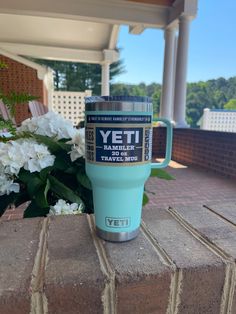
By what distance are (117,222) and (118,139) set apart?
0.17 m

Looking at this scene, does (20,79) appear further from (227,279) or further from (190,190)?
(227,279)

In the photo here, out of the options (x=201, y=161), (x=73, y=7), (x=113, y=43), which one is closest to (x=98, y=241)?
(x=201, y=161)

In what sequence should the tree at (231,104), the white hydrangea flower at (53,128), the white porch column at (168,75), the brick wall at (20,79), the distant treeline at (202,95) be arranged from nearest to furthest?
1. the white hydrangea flower at (53,128)
2. the white porch column at (168,75)
3. the brick wall at (20,79)
4. the tree at (231,104)
5. the distant treeline at (202,95)

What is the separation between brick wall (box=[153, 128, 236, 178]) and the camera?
3728 millimetres

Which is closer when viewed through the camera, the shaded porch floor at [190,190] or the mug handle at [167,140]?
the mug handle at [167,140]

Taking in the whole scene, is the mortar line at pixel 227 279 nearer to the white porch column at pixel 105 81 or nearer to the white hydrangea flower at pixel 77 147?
the white hydrangea flower at pixel 77 147

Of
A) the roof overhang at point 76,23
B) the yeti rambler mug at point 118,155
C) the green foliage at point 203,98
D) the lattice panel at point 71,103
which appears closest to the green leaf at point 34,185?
the yeti rambler mug at point 118,155

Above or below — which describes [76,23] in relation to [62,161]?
above

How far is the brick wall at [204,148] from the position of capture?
3.73 metres

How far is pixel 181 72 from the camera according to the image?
4859 mm

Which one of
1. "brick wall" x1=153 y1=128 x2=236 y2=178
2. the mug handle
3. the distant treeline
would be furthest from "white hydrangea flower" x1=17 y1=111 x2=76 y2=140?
the distant treeline

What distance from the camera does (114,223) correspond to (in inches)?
19.9

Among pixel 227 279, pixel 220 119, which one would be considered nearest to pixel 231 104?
pixel 220 119

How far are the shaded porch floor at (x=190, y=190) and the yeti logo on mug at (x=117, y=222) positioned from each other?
1881 mm
